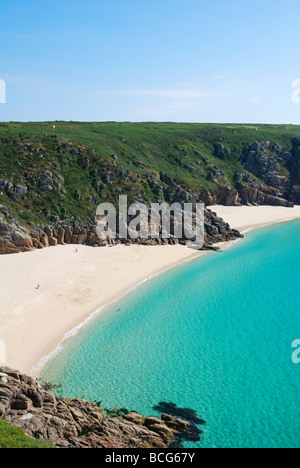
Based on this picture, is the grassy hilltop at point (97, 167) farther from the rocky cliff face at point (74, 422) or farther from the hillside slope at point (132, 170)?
the rocky cliff face at point (74, 422)

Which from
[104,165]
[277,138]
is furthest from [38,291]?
[277,138]

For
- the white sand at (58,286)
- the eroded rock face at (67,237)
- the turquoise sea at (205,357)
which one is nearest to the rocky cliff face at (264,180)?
the eroded rock face at (67,237)

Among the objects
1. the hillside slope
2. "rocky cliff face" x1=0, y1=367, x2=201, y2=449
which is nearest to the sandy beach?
"rocky cliff face" x1=0, y1=367, x2=201, y2=449

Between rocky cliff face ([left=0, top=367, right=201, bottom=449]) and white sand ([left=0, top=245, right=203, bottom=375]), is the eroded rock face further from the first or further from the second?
rocky cliff face ([left=0, top=367, right=201, bottom=449])

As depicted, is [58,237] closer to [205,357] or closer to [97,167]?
[97,167]

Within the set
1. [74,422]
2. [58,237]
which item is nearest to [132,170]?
[58,237]

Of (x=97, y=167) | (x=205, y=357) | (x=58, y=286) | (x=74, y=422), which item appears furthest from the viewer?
(x=97, y=167)

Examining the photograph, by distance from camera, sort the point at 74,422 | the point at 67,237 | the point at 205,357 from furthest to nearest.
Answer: the point at 67,237 < the point at 205,357 < the point at 74,422

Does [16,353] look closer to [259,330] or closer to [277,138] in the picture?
[259,330]
